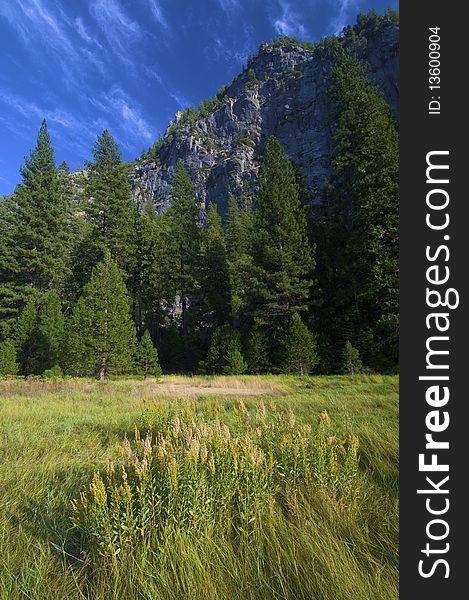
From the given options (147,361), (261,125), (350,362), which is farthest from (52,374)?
(261,125)

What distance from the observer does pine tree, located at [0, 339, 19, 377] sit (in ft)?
66.9

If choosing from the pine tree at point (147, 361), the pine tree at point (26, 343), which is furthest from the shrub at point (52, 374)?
the pine tree at point (147, 361)

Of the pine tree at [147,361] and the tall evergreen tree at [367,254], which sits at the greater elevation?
the tall evergreen tree at [367,254]

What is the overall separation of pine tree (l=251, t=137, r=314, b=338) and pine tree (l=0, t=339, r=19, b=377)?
1722 cm

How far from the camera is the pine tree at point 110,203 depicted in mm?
29469

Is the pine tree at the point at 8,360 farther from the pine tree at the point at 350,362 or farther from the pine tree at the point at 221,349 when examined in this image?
the pine tree at the point at 350,362

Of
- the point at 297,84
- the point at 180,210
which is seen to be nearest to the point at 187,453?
the point at 180,210

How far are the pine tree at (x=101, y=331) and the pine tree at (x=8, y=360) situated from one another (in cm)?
469

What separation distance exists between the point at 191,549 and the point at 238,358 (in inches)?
735

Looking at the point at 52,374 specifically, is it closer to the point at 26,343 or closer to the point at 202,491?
the point at 26,343

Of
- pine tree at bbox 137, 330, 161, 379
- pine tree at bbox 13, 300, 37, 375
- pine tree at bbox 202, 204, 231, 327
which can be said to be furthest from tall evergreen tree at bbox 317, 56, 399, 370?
pine tree at bbox 13, 300, 37, 375

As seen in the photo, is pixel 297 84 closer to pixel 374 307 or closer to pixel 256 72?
pixel 256 72

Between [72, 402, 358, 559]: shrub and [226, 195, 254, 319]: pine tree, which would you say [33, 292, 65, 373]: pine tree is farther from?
[72, 402, 358, 559]: shrub

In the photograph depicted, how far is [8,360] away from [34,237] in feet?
41.7
